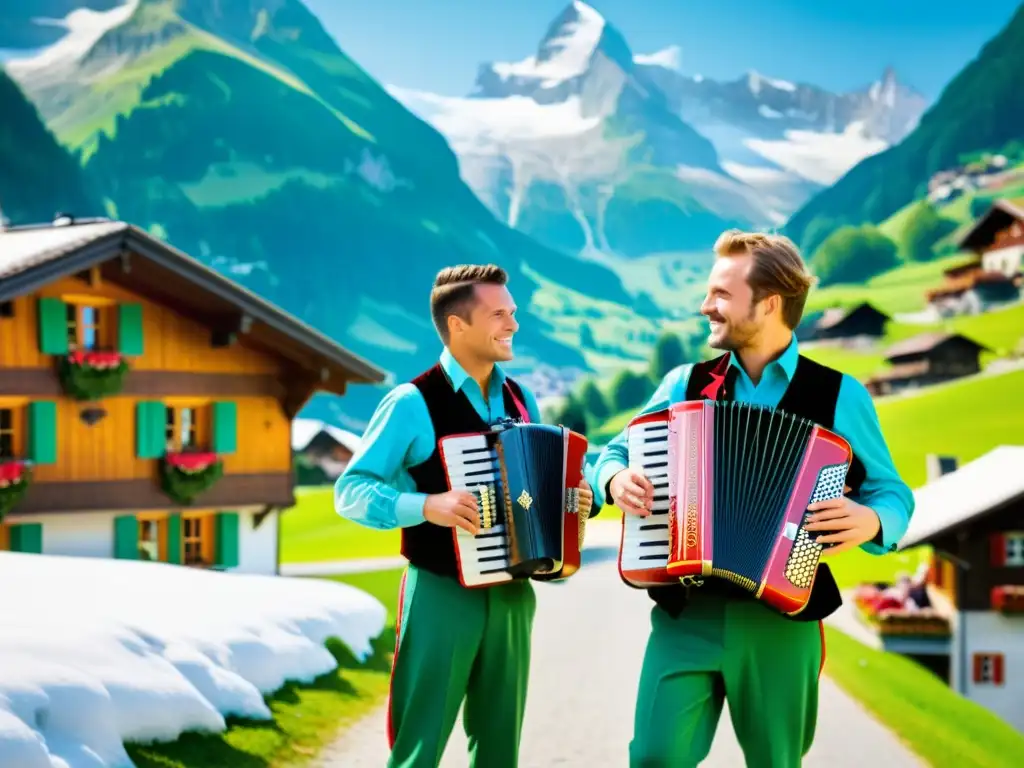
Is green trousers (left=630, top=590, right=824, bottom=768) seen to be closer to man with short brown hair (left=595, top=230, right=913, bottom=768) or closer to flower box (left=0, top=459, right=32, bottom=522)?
man with short brown hair (left=595, top=230, right=913, bottom=768)

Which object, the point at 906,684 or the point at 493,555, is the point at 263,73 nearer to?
the point at 906,684

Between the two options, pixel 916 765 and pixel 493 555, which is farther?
pixel 916 765

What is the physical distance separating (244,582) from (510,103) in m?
135

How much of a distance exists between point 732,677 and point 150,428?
63.5ft

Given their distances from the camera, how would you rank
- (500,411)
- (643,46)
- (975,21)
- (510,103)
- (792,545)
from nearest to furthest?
1. (792,545)
2. (500,411)
3. (975,21)
4. (643,46)
5. (510,103)

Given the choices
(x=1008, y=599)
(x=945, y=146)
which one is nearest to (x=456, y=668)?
(x=1008, y=599)

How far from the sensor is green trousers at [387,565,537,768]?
486 cm

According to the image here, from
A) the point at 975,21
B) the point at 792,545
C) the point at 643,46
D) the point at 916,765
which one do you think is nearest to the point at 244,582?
the point at 916,765

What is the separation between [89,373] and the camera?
841 inches

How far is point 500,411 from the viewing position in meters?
5.10

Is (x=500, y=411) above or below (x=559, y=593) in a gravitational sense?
above

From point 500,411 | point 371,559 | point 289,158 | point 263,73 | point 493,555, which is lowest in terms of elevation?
point 371,559

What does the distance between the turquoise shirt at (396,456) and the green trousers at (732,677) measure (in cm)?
67

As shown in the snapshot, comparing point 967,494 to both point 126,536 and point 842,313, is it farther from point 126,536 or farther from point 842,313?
point 842,313
